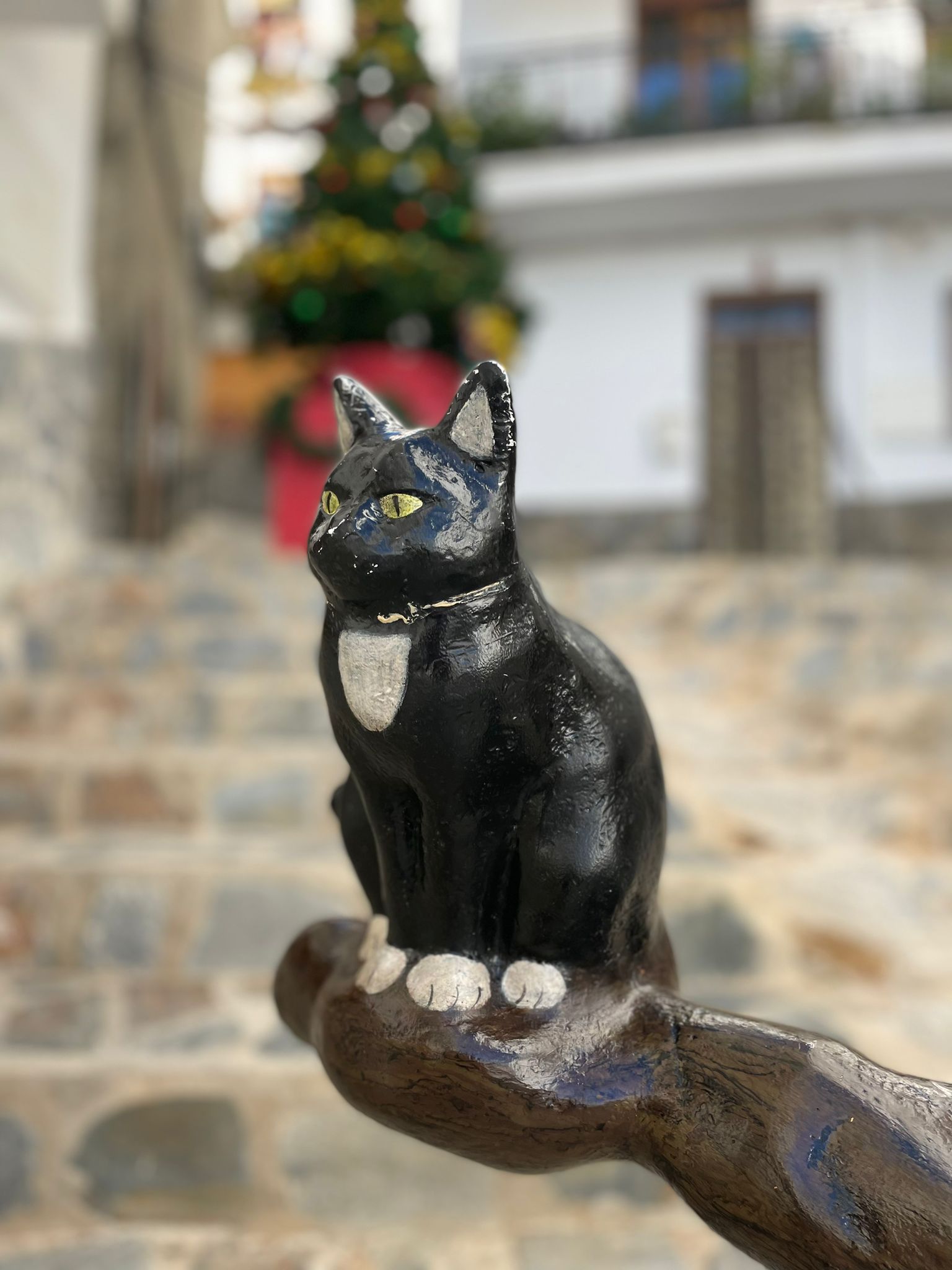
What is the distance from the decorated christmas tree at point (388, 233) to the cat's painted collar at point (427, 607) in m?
4.81

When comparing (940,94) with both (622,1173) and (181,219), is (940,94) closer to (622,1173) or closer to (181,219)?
(181,219)

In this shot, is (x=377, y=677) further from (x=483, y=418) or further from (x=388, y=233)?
(x=388, y=233)

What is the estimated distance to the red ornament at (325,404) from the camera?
4.86 m

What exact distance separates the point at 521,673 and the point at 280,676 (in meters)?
2.17

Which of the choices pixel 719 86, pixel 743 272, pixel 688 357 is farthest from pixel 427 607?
pixel 719 86

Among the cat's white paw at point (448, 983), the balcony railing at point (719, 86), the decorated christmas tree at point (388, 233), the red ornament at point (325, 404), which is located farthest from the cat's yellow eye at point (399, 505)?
the balcony railing at point (719, 86)

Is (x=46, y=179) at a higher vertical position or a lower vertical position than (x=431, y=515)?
higher

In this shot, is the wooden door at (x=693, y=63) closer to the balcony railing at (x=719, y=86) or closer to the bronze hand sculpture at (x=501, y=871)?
the balcony railing at (x=719, y=86)

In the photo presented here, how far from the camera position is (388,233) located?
5.04 meters

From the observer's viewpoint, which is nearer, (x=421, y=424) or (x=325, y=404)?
(x=421, y=424)

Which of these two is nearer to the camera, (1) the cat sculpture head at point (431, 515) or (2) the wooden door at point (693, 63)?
(1) the cat sculpture head at point (431, 515)

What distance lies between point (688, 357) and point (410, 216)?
2432 millimetres

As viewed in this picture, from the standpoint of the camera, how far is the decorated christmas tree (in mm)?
4938

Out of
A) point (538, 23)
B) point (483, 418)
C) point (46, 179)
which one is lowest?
point (483, 418)
